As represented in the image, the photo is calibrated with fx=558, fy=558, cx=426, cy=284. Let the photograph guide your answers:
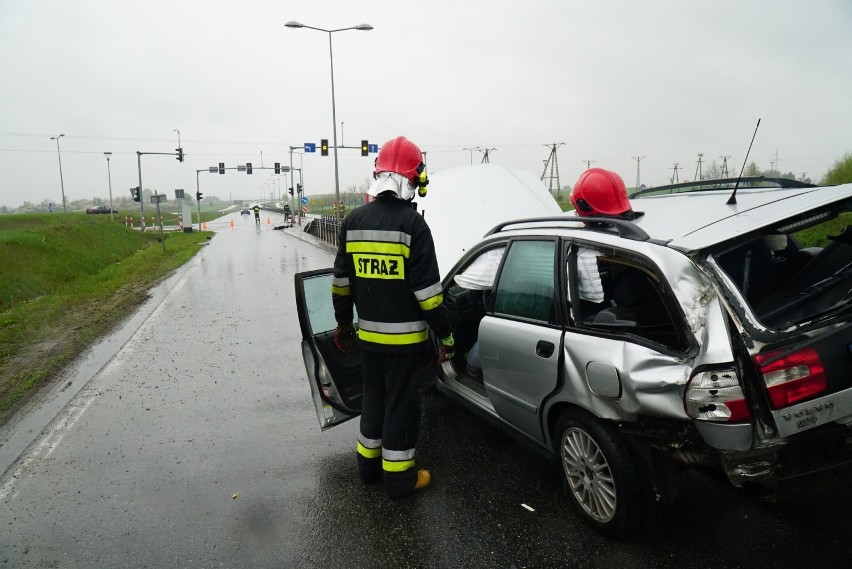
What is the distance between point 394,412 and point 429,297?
0.77 meters

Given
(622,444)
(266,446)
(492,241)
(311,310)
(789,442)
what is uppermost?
(492,241)

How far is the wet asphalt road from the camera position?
2.83 meters

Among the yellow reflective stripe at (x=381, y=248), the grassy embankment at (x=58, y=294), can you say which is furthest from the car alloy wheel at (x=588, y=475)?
the grassy embankment at (x=58, y=294)

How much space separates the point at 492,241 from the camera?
12.7 ft

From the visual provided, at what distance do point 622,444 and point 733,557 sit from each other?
0.76 metres

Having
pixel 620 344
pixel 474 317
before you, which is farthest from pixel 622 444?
pixel 474 317

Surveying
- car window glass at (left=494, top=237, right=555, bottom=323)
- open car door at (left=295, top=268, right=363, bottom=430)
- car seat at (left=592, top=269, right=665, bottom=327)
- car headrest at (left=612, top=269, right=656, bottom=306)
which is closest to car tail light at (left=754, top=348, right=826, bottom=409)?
car seat at (left=592, top=269, right=665, bottom=327)

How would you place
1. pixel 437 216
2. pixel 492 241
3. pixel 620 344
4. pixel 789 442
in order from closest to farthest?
pixel 789 442 → pixel 620 344 → pixel 492 241 → pixel 437 216

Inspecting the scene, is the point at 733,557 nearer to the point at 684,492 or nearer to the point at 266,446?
the point at 684,492

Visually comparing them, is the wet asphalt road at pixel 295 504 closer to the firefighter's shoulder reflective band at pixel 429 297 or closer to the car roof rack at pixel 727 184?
the firefighter's shoulder reflective band at pixel 429 297

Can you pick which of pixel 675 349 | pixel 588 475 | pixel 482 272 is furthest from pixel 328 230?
pixel 675 349

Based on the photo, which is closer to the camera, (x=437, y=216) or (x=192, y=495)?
(x=192, y=495)

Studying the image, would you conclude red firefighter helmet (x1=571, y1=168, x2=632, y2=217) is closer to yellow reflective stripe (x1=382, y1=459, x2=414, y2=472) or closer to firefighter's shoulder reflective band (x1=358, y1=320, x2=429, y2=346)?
firefighter's shoulder reflective band (x1=358, y1=320, x2=429, y2=346)

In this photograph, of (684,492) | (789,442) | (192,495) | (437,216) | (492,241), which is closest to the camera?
(789,442)
